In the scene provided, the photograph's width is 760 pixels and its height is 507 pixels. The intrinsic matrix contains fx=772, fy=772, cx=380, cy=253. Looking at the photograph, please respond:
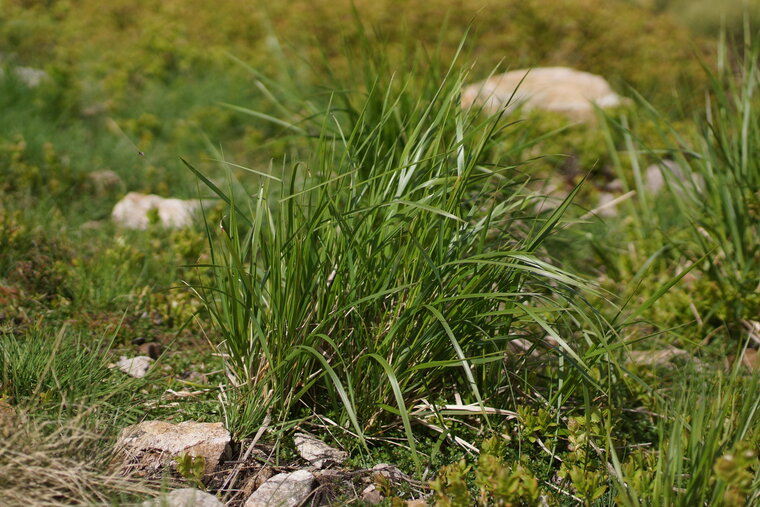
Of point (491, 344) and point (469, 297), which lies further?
point (491, 344)

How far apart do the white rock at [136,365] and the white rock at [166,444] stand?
15.7 inches

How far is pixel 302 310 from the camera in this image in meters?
2.35

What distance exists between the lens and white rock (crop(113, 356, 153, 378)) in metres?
2.69

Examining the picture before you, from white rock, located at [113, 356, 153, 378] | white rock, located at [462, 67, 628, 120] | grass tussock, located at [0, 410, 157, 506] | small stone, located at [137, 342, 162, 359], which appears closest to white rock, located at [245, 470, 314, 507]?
grass tussock, located at [0, 410, 157, 506]

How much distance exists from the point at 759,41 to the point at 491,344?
2454mm

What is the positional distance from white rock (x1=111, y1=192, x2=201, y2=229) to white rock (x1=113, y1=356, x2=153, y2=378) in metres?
1.26

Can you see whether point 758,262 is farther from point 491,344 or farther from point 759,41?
point 491,344

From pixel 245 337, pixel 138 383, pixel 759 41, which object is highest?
pixel 759 41

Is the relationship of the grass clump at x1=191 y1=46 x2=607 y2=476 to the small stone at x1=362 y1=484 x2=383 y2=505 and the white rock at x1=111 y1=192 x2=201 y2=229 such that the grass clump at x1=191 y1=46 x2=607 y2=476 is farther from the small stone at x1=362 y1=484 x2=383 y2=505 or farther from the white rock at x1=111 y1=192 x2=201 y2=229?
the white rock at x1=111 y1=192 x2=201 y2=229

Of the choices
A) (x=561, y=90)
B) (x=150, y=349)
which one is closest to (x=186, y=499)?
(x=150, y=349)

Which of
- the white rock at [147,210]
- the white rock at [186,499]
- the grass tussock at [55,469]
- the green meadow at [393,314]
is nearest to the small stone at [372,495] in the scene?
the green meadow at [393,314]

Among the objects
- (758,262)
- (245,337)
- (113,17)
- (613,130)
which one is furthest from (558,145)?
(113,17)

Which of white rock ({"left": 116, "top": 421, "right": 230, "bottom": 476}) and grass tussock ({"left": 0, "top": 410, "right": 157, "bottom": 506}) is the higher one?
grass tussock ({"left": 0, "top": 410, "right": 157, "bottom": 506})

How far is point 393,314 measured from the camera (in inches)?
97.0
